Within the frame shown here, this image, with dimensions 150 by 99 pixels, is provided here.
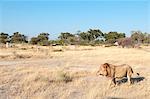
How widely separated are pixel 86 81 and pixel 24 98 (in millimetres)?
4545

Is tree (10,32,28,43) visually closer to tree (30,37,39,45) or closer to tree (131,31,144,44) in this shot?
tree (30,37,39,45)

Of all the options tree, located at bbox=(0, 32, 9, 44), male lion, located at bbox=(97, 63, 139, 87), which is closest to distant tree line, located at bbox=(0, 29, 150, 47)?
tree, located at bbox=(0, 32, 9, 44)

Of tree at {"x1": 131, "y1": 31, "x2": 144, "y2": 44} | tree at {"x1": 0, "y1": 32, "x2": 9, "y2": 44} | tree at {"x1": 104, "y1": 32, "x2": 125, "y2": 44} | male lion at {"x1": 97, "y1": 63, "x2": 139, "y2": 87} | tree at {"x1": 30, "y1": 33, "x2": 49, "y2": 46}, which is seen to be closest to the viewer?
male lion at {"x1": 97, "y1": 63, "x2": 139, "y2": 87}

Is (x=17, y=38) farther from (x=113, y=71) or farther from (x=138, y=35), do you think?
(x=113, y=71)

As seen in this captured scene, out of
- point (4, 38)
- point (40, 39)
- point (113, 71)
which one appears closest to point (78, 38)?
point (40, 39)

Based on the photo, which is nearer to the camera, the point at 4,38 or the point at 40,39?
the point at 40,39

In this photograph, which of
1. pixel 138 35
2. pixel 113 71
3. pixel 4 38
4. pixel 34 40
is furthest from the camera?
pixel 4 38

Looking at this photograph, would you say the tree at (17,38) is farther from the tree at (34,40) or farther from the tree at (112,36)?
the tree at (112,36)

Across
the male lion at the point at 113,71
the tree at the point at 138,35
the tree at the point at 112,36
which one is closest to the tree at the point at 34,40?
the tree at the point at 112,36

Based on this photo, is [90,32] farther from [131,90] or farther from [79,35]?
[131,90]

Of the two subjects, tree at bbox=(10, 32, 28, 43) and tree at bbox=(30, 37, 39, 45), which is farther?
tree at bbox=(10, 32, 28, 43)

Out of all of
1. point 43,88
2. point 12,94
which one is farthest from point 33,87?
point 12,94

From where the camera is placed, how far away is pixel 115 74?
42.4ft

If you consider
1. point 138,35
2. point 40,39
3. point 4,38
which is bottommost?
point 40,39
